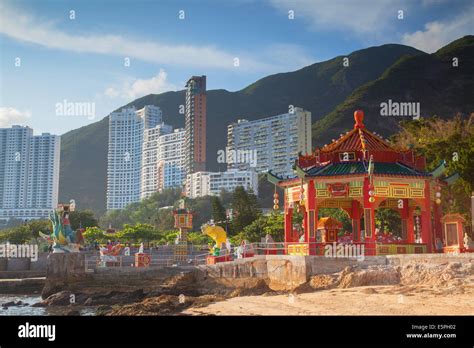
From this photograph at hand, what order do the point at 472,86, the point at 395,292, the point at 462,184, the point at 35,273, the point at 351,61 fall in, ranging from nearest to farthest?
the point at 395,292 → the point at 462,184 → the point at 35,273 → the point at 472,86 → the point at 351,61

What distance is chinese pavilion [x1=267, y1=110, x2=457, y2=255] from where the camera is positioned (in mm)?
25297

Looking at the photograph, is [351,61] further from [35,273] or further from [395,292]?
[395,292]

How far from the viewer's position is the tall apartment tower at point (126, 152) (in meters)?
178

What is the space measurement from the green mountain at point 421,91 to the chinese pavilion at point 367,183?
87.4 metres

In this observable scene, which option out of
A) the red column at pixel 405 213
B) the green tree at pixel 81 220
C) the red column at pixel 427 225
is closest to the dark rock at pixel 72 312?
the red column at pixel 427 225

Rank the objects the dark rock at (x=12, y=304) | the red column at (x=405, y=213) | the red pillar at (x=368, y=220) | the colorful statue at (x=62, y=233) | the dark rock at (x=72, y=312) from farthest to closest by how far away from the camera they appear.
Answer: the colorful statue at (x=62, y=233)
the dark rock at (x=12, y=304)
the red column at (x=405, y=213)
the dark rock at (x=72, y=312)
the red pillar at (x=368, y=220)

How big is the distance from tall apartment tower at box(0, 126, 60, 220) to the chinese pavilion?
378ft

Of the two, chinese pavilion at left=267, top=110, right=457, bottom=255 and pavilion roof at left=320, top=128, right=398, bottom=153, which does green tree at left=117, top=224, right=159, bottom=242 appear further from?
pavilion roof at left=320, top=128, right=398, bottom=153

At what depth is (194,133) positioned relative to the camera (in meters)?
154

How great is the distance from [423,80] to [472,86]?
1306 cm

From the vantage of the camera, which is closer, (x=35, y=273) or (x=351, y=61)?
(x=35, y=273)

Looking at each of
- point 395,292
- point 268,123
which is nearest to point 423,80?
point 268,123

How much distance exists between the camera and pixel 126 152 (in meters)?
184

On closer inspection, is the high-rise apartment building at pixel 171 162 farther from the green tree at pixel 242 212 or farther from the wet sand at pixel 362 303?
the wet sand at pixel 362 303
